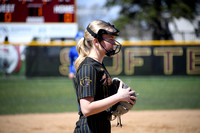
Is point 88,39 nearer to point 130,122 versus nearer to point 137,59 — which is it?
point 130,122

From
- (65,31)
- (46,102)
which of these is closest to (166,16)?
(65,31)

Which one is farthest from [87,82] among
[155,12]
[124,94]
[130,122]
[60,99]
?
[155,12]

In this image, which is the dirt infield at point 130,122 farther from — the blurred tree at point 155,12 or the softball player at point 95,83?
the blurred tree at point 155,12

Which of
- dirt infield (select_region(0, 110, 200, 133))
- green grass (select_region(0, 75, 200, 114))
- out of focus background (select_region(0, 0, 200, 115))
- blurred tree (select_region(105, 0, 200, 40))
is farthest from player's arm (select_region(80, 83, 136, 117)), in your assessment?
blurred tree (select_region(105, 0, 200, 40))

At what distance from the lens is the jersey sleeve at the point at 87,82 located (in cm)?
210

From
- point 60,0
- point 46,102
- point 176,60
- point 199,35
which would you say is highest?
point 60,0

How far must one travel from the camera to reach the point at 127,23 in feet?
94.7

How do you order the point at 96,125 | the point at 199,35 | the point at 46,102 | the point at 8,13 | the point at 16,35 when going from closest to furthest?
the point at 96,125 → the point at 46,102 → the point at 8,13 → the point at 16,35 → the point at 199,35

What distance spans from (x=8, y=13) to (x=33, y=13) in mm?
1425

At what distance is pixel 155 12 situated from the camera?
89.3 ft

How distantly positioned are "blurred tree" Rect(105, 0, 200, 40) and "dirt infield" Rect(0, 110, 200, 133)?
20.5 m

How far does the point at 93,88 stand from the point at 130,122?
5.00 meters

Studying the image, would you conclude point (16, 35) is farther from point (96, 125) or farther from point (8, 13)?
point (96, 125)

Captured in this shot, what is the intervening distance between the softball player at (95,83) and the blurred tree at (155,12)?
25.5 m
